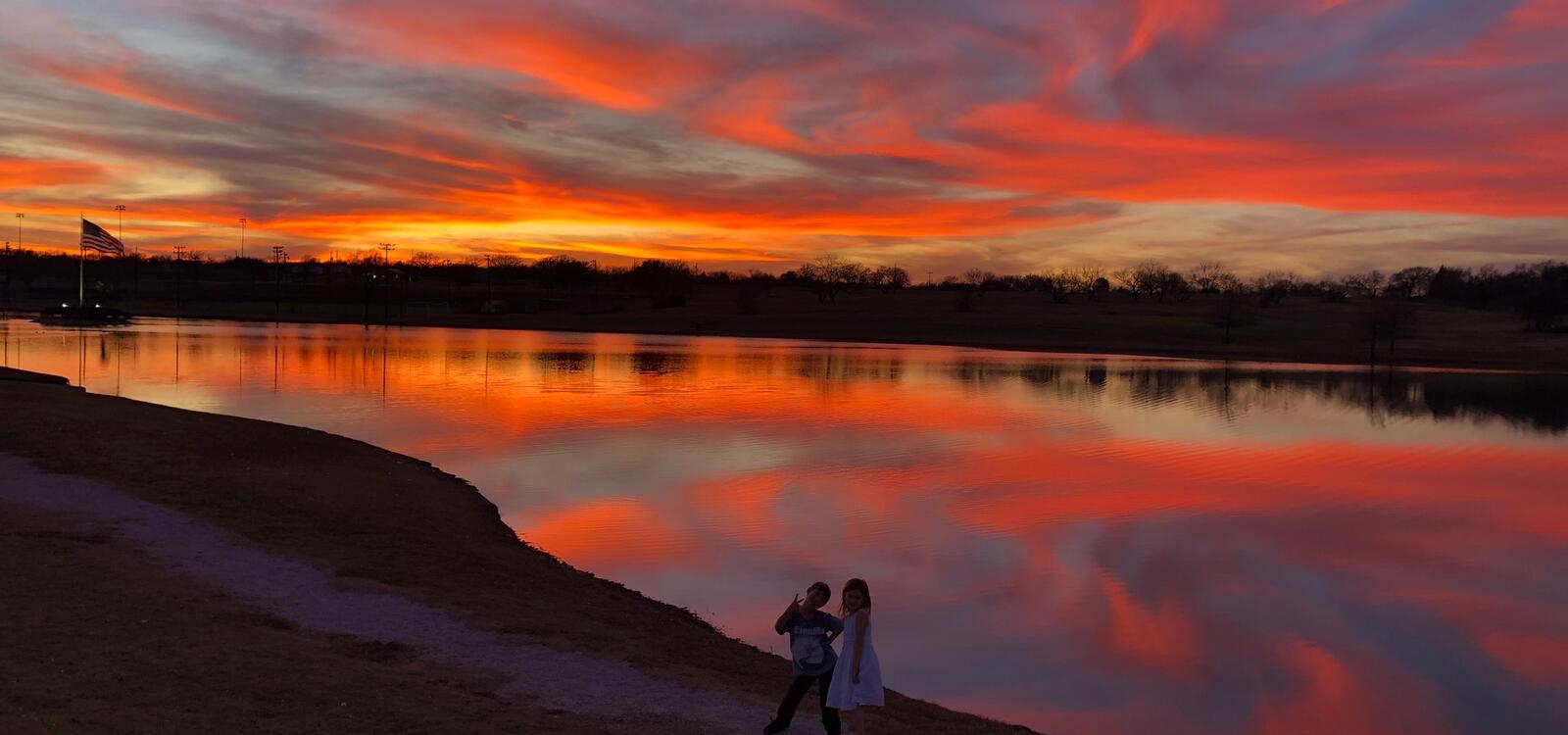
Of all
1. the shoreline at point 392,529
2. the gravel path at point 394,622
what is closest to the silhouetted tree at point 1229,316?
the shoreline at point 392,529

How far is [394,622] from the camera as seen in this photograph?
40.1ft

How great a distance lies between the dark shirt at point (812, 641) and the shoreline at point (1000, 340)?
100300 mm

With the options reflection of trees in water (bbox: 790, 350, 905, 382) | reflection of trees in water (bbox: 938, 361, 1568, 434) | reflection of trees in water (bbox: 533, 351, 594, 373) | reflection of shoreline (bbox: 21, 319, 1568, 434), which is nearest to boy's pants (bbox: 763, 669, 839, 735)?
reflection of shoreline (bbox: 21, 319, 1568, 434)

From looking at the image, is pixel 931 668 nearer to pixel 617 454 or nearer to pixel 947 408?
pixel 617 454

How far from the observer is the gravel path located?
10109 mm

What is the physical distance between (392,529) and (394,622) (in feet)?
19.2

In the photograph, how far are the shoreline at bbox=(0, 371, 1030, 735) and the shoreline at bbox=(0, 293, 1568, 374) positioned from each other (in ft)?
303

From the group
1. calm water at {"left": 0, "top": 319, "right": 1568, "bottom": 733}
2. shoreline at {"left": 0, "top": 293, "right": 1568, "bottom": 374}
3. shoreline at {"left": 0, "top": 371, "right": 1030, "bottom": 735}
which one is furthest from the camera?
shoreline at {"left": 0, "top": 293, "right": 1568, "bottom": 374}

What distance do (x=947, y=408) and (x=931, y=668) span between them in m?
34.8

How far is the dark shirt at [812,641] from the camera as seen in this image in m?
9.48

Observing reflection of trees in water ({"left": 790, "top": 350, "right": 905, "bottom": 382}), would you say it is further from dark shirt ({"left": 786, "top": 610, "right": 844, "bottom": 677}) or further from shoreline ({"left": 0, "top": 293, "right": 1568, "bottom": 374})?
dark shirt ({"left": 786, "top": 610, "right": 844, "bottom": 677})

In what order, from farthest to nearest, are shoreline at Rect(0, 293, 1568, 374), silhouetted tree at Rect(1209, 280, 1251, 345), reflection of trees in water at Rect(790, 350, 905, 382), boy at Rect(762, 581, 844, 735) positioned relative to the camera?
silhouetted tree at Rect(1209, 280, 1251, 345) → shoreline at Rect(0, 293, 1568, 374) → reflection of trees in water at Rect(790, 350, 905, 382) → boy at Rect(762, 581, 844, 735)

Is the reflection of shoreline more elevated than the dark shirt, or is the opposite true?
the dark shirt

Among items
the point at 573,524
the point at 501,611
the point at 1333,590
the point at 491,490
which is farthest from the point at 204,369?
the point at 1333,590
